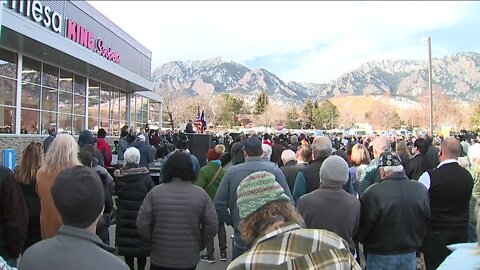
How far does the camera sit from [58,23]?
17.5m

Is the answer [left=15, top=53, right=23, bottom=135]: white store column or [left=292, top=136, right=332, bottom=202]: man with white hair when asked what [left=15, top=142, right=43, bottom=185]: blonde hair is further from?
[left=15, top=53, right=23, bottom=135]: white store column

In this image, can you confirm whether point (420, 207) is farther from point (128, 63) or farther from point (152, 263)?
point (128, 63)

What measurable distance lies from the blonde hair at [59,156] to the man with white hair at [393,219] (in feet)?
9.78

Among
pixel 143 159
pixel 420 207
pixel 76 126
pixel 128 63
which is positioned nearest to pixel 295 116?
Result: pixel 128 63

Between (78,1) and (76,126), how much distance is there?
6.11 meters

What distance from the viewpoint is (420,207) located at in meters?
4.18

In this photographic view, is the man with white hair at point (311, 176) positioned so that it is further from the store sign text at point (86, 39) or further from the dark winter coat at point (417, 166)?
the store sign text at point (86, 39)

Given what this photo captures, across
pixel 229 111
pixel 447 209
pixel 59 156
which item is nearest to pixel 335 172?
pixel 447 209

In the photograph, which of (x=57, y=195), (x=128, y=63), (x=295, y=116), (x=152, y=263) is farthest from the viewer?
(x=295, y=116)

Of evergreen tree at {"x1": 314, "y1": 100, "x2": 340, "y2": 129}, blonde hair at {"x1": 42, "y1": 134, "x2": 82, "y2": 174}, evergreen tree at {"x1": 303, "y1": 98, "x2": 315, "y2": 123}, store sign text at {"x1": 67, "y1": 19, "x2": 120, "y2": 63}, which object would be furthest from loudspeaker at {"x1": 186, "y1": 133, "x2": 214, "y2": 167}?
evergreen tree at {"x1": 303, "y1": 98, "x2": 315, "y2": 123}

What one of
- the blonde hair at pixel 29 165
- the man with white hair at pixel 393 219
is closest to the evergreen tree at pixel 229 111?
the blonde hair at pixel 29 165

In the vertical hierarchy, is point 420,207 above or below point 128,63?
below

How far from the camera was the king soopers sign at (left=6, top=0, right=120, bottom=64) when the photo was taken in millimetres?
14961

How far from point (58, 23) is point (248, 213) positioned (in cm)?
1782
